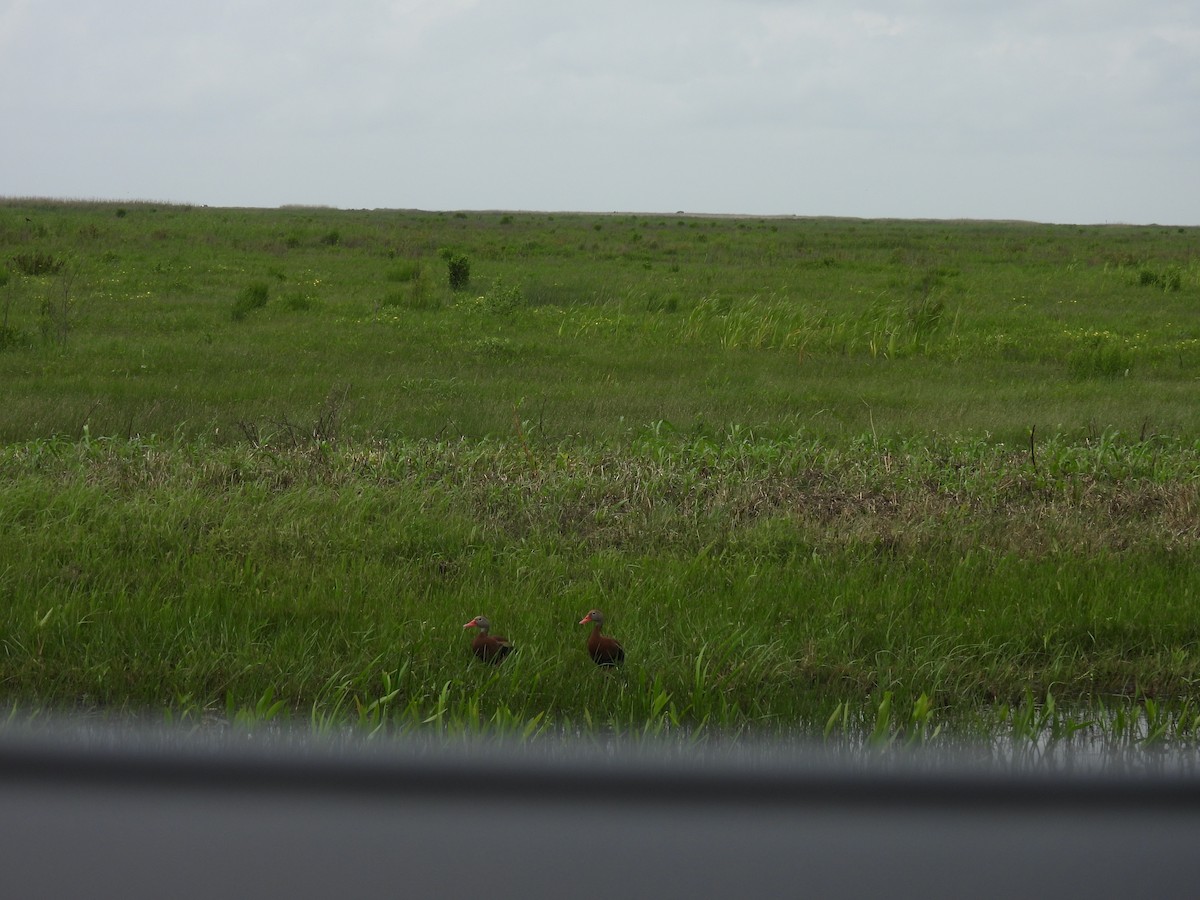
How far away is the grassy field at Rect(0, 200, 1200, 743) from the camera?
12.0 ft

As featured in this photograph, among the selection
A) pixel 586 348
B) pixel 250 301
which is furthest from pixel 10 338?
pixel 586 348

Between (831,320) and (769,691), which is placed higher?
(831,320)

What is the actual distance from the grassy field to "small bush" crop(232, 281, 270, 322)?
7.87 ft

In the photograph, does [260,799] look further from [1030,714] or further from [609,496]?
[609,496]

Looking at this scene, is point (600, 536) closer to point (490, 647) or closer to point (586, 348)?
point (490, 647)

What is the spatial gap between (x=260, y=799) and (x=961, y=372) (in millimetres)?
11723

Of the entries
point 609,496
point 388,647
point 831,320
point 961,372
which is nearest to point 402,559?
point 388,647

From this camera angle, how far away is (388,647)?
3.88 metres

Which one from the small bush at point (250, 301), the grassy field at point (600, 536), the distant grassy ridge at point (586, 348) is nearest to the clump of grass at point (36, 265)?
the distant grassy ridge at point (586, 348)

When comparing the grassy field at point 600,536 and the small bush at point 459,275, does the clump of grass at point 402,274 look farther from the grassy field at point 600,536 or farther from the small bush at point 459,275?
the grassy field at point 600,536

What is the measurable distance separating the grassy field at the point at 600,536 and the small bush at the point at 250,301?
240 centimetres

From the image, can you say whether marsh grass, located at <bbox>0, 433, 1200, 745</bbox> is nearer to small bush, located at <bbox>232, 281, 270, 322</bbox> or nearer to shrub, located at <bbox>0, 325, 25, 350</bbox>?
shrub, located at <bbox>0, 325, 25, 350</bbox>

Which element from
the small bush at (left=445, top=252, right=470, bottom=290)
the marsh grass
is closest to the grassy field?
the marsh grass

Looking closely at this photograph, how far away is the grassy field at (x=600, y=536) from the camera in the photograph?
367cm
